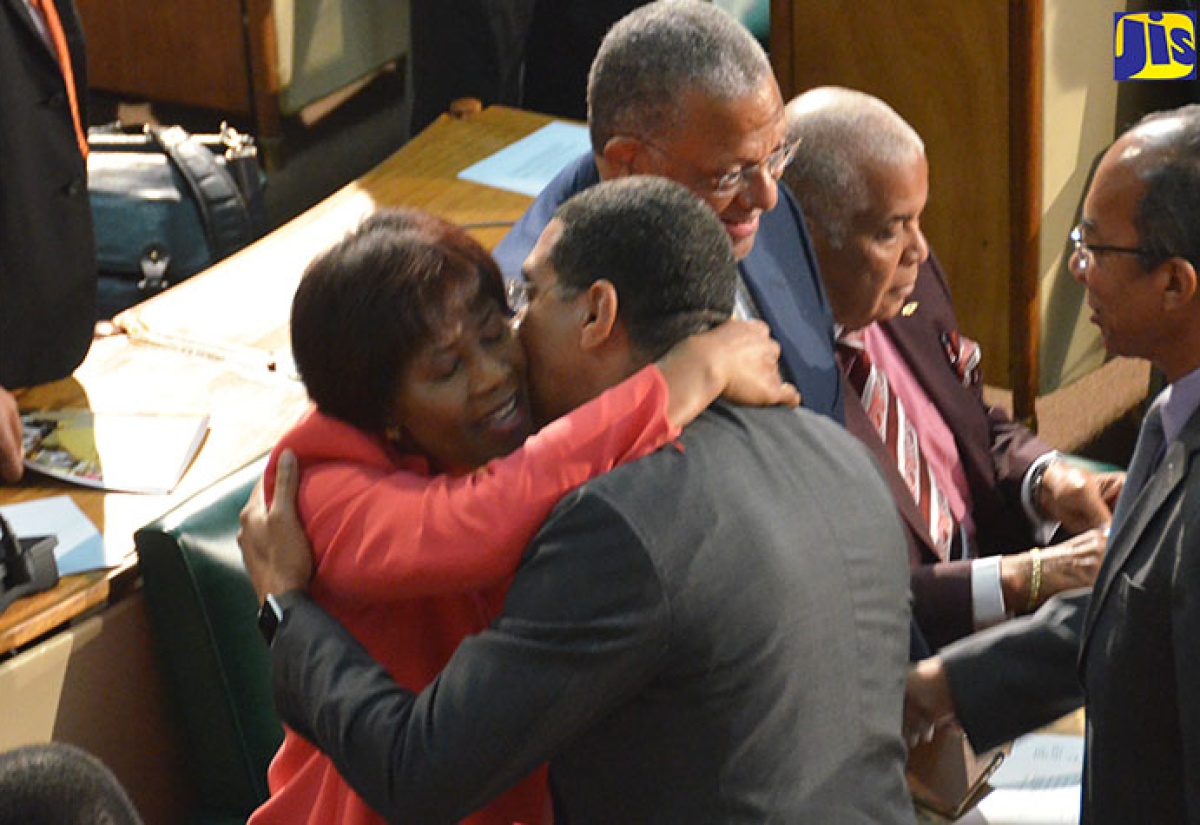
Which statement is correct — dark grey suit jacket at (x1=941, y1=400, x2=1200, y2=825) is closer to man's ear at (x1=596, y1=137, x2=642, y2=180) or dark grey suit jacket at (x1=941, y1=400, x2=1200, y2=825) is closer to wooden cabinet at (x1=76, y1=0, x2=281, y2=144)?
man's ear at (x1=596, y1=137, x2=642, y2=180)

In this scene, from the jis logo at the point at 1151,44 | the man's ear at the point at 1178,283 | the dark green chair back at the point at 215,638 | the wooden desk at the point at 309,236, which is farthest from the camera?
the jis logo at the point at 1151,44

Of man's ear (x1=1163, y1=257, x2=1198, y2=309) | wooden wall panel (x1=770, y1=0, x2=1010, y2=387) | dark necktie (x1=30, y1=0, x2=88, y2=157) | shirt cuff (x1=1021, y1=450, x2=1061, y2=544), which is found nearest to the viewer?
man's ear (x1=1163, y1=257, x2=1198, y2=309)

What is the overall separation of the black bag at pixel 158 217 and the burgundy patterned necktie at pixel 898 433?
67.6 inches

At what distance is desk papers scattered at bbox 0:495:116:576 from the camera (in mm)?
2273

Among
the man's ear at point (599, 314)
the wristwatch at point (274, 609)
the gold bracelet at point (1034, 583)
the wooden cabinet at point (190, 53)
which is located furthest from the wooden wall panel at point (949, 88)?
the wristwatch at point (274, 609)

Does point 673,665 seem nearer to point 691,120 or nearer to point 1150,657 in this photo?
point 1150,657

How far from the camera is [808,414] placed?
1668 mm

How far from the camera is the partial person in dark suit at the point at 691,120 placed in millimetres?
2197

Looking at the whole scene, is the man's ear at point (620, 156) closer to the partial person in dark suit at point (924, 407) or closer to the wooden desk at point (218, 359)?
the partial person in dark suit at point (924, 407)

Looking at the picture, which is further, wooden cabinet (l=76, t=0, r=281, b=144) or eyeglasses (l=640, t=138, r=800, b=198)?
wooden cabinet (l=76, t=0, r=281, b=144)

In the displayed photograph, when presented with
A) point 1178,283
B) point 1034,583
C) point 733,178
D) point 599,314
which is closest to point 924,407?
point 1034,583

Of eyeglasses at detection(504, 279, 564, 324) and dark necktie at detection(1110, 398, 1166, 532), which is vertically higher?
eyeglasses at detection(504, 279, 564, 324)

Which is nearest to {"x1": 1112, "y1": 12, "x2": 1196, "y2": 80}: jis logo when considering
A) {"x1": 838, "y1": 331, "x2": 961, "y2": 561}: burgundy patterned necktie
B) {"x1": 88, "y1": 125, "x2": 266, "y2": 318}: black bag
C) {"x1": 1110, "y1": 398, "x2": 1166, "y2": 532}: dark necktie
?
{"x1": 838, "y1": 331, "x2": 961, "y2": 561}: burgundy patterned necktie

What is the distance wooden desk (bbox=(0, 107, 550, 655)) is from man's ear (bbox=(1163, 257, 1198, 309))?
133cm
